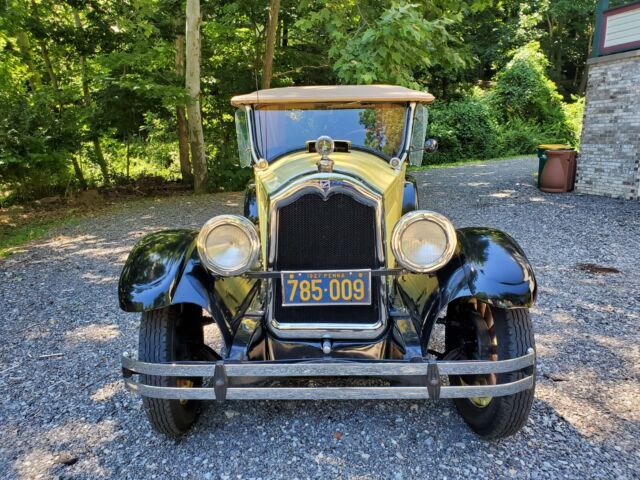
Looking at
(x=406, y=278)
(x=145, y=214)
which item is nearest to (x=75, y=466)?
(x=406, y=278)

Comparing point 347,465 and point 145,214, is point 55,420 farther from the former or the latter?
point 145,214

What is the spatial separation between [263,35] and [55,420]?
479 inches

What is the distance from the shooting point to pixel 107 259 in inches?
271

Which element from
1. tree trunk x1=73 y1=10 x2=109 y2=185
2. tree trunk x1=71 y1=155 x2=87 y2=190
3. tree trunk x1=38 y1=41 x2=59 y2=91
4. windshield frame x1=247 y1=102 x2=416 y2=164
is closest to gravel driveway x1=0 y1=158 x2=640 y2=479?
windshield frame x1=247 y1=102 x2=416 y2=164

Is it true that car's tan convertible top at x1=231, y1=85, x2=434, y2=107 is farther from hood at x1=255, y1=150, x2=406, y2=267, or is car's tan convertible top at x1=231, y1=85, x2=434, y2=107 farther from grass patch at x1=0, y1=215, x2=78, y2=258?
grass patch at x1=0, y1=215, x2=78, y2=258

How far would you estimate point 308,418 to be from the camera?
2.99 meters

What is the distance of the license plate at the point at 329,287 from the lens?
263 cm

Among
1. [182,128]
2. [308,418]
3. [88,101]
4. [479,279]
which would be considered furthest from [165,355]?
[88,101]

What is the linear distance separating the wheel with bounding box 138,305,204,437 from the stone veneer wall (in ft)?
30.1

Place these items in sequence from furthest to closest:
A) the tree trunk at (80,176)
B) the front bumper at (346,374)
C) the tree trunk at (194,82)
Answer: the tree trunk at (80,176) → the tree trunk at (194,82) → the front bumper at (346,374)

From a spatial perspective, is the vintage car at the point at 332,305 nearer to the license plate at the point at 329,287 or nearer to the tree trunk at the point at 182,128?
the license plate at the point at 329,287

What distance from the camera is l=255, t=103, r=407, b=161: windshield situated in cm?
359

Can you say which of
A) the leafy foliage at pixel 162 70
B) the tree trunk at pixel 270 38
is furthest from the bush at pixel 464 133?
the tree trunk at pixel 270 38

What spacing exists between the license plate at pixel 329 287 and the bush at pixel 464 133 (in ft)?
56.0
